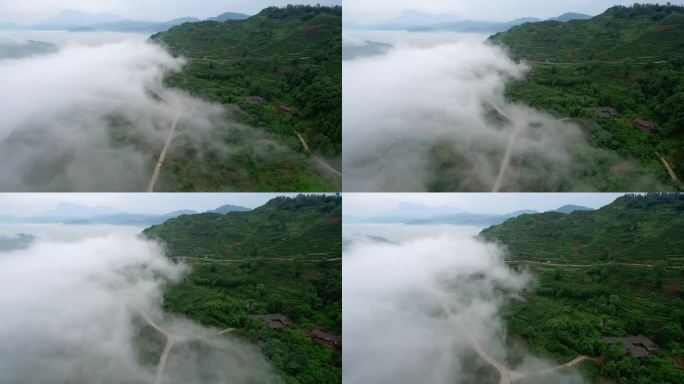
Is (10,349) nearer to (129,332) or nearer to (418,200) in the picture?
(129,332)

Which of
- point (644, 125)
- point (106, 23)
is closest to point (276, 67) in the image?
point (106, 23)

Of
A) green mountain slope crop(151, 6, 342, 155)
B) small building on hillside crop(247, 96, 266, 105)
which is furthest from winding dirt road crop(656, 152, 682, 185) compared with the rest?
small building on hillside crop(247, 96, 266, 105)

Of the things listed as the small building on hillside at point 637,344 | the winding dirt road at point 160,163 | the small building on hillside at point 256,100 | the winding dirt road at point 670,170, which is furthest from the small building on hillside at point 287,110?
the small building on hillside at point 637,344

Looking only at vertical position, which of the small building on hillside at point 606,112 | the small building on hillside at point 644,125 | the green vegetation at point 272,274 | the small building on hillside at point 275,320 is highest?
the small building on hillside at point 606,112

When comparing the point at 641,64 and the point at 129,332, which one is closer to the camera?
the point at 129,332

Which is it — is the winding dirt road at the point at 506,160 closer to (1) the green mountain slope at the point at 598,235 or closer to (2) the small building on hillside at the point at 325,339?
(1) the green mountain slope at the point at 598,235

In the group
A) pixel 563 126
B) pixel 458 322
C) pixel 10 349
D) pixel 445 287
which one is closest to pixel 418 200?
pixel 445 287
